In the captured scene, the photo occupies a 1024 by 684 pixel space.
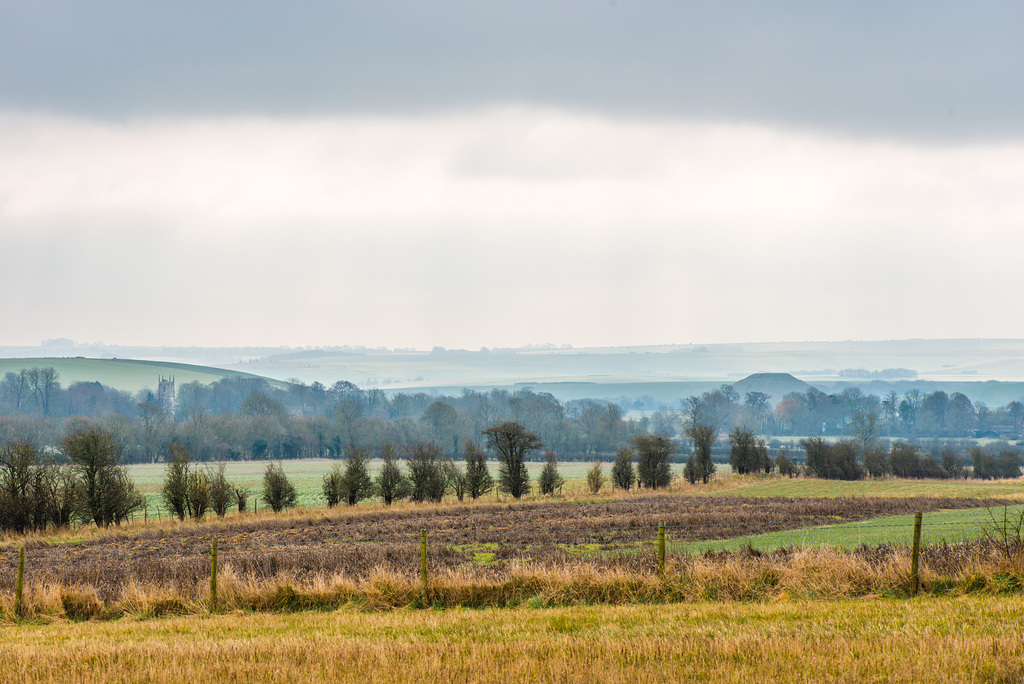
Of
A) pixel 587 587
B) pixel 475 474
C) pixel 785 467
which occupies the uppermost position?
pixel 587 587

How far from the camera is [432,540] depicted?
126 ft

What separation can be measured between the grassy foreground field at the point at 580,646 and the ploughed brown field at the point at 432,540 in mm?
3625

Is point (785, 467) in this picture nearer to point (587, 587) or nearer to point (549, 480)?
point (549, 480)

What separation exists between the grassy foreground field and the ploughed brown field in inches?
143

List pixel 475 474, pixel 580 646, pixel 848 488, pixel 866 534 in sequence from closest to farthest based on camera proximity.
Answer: pixel 580 646 < pixel 866 534 < pixel 475 474 < pixel 848 488

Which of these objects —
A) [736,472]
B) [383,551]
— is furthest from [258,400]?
[383,551]

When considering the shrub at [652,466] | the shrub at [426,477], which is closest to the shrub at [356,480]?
the shrub at [426,477]

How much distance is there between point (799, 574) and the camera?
1672 centimetres

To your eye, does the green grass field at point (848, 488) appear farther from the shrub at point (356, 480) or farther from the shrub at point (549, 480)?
the shrub at point (356, 480)

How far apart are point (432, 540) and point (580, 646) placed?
89.0 ft

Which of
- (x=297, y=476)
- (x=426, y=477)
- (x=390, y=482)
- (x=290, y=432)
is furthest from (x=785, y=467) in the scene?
(x=290, y=432)

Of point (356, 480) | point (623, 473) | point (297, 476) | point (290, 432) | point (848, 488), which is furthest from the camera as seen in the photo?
point (290, 432)

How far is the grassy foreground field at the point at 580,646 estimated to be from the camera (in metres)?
10.7

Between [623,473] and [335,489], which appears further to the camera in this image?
[623,473]
